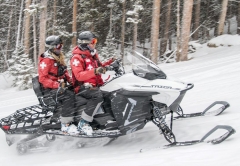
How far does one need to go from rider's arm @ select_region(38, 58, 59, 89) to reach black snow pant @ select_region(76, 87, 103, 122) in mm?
610

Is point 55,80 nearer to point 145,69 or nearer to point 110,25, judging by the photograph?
point 145,69

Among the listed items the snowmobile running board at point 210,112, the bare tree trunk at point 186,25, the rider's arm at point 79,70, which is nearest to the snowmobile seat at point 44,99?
the rider's arm at point 79,70

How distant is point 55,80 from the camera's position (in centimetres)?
553

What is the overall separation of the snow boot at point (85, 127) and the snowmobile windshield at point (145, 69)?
3.74 feet

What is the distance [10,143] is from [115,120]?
2054 millimetres

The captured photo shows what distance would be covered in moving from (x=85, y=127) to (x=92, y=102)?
42cm

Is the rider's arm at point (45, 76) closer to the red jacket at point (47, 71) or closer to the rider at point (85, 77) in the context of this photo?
the red jacket at point (47, 71)

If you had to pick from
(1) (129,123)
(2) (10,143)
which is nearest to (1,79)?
(2) (10,143)

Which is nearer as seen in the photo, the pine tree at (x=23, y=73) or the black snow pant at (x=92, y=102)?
the black snow pant at (x=92, y=102)

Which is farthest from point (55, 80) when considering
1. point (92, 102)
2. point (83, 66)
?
point (92, 102)

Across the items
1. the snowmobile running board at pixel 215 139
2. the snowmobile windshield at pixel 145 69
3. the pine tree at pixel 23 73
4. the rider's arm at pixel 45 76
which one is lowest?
the pine tree at pixel 23 73

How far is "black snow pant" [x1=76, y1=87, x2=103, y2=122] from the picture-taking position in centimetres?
481

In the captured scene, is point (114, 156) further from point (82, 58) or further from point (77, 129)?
point (82, 58)

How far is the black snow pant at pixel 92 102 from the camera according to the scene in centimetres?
481
